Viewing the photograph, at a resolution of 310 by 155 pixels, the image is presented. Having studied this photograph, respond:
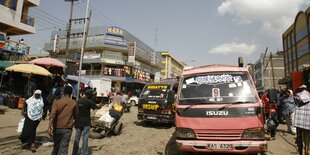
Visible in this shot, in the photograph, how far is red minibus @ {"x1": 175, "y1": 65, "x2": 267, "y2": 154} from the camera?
16.5 feet

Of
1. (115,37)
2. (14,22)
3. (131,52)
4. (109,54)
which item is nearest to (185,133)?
(14,22)

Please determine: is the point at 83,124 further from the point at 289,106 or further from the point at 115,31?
the point at 115,31

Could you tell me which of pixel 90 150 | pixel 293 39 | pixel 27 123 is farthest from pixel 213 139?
pixel 293 39

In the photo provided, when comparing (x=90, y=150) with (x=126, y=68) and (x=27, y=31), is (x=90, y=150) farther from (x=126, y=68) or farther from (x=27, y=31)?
(x=126, y=68)

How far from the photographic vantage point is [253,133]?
5.05 meters

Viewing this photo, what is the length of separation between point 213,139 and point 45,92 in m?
7.79

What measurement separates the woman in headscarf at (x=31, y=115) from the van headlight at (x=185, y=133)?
3.91m

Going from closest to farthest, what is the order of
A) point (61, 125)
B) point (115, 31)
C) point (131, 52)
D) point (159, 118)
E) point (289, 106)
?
1. point (61, 125)
2. point (289, 106)
3. point (159, 118)
4. point (131, 52)
5. point (115, 31)

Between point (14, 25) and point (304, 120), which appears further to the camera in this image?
point (14, 25)

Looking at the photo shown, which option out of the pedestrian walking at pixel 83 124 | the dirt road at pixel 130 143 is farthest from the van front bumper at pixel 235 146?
the pedestrian walking at pixel 83 124

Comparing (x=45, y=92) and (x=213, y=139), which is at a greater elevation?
(x=45, y=92)

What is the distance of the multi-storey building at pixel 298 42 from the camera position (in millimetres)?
34844

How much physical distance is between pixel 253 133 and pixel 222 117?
73cm

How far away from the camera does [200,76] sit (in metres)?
→ 6.21
